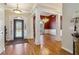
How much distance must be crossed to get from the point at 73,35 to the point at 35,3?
989 mm

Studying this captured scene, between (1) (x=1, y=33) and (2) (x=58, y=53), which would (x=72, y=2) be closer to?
Answer: (2) (x=58, y=53)

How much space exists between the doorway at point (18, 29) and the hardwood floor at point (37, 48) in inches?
7.0

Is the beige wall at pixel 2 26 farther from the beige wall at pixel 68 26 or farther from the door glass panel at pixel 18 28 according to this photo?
the beige wall at pixel 68 26

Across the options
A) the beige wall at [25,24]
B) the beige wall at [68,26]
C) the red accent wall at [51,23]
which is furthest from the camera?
the red accent wall at [51,23]

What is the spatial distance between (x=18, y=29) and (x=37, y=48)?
0.59 meters

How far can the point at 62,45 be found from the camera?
2906mm

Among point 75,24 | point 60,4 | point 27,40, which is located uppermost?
point 60,4

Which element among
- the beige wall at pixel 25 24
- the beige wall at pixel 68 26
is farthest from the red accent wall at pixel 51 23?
the beige wall at pixel 25 24

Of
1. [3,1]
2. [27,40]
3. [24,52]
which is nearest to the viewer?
[3,1]

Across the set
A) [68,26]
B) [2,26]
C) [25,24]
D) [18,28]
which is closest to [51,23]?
[68,26]

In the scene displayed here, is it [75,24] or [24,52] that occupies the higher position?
[75,24]

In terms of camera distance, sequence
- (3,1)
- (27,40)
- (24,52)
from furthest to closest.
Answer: (27,40) < (24,52) < (3,1)

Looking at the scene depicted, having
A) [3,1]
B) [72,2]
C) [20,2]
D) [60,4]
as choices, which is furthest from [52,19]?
[3,1]

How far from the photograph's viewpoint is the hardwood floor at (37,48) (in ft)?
9.01
